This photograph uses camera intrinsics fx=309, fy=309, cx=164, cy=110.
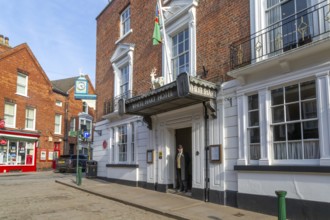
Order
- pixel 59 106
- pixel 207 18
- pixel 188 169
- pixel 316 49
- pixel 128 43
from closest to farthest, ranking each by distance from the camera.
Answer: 1. pixel 316 49
2. pixel 207 18
3. pixel 188 169
4. pixel 128 43
5. pixel 59 106

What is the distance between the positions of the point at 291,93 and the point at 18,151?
A: 81.9ft

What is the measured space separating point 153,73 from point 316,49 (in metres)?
7.13

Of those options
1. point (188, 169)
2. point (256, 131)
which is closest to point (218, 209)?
point (256, 131)

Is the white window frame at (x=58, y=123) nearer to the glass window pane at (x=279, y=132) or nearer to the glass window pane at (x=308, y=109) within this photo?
the glass window pane at (x=279, y=132)

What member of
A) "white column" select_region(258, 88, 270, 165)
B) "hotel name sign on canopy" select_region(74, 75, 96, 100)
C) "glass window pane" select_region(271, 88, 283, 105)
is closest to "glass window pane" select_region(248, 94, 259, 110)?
"white column" select_region(258, 88, 270, 165)

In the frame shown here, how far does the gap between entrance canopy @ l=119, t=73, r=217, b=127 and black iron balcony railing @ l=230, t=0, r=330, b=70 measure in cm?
114

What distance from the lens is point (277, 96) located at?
8.26 m

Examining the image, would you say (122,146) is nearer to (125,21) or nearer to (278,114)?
(125,21)

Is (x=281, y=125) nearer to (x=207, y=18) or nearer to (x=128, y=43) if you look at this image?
(x=207, y=18)

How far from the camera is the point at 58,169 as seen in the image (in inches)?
1037

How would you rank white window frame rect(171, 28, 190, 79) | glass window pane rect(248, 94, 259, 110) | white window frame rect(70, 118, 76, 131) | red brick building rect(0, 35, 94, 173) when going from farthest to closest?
white window frame rect(70, 118, 76, 131), red brick building rect(0, 35, 94, 173), white window frame rect(171, 28, 190, 79), glass window pane rect(248, 94, 259, 110)

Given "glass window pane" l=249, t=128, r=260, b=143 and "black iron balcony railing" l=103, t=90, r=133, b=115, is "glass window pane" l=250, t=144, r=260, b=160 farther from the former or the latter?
"black iron balcony railing" l=103, t=90, r=133, b=115

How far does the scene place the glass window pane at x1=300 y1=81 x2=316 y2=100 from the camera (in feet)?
24.3

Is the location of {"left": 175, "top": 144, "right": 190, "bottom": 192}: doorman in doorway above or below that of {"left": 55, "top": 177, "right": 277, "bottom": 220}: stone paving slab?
above
